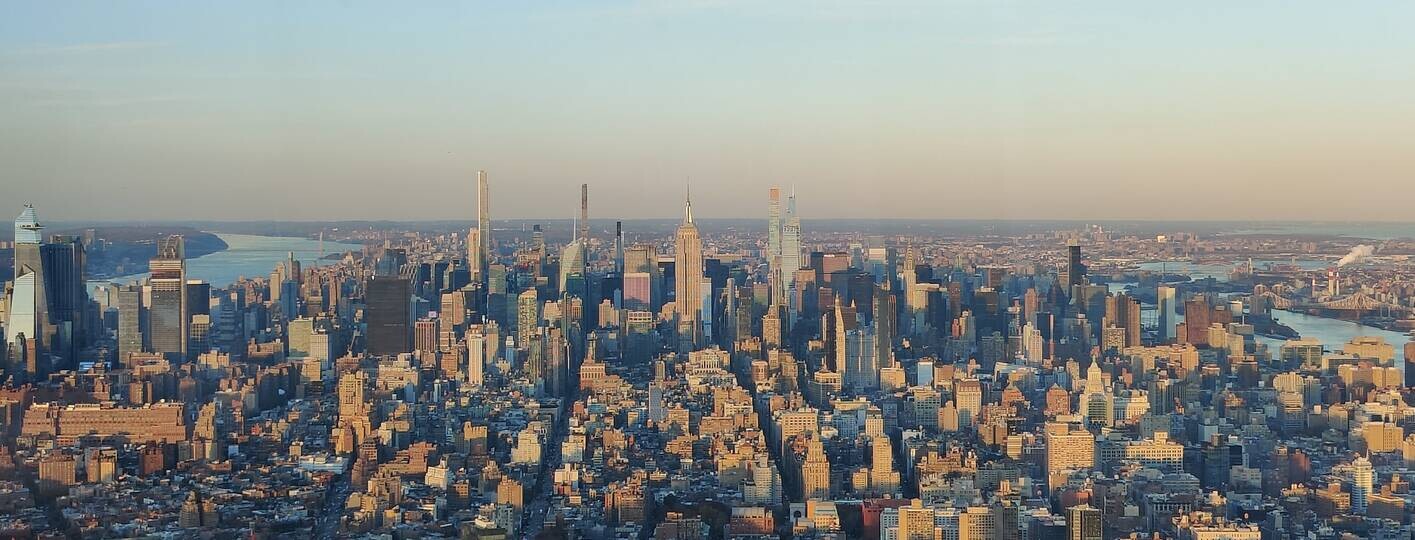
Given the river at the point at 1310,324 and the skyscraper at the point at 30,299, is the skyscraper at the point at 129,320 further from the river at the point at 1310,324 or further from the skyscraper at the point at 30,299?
the river at the point at 1310,324

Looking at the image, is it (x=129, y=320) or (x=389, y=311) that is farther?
(x=389, y=311)

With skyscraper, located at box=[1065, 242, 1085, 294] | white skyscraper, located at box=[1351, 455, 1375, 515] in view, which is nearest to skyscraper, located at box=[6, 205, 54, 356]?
skyscraper, located at box=[1065, 242, 1085, 294]

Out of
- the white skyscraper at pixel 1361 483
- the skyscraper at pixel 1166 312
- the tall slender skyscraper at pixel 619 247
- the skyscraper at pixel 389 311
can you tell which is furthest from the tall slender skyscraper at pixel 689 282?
the white skyscraper at pixel 1361 483

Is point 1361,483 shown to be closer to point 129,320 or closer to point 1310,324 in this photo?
point 1310,324

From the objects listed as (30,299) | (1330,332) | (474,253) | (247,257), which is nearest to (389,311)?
(474,253)

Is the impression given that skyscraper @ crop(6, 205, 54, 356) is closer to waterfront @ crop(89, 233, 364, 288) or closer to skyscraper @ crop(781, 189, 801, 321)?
waterfront @ crop(89, 233, 364, 288)

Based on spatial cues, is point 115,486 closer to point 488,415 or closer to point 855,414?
point 488,415
